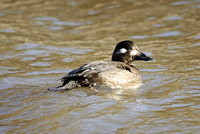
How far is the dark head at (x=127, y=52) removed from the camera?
788 centimetres

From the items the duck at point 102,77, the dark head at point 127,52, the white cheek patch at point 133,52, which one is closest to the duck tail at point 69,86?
the duck at point 102,77

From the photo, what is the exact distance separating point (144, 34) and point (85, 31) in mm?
2013

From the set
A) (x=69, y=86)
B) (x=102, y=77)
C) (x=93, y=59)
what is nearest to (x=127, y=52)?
(x=102, y=77)

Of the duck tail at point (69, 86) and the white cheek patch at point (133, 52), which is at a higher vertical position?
the white cheek patch at point (133, 52)

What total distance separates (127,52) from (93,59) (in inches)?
83.3

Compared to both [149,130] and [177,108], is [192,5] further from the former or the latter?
[149,130]

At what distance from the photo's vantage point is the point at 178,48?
34.3 feet

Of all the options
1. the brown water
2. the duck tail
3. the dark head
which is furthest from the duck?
the dark head

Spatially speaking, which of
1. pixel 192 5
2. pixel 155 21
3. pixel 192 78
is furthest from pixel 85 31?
pixel 192 78

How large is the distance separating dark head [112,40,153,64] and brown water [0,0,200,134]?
0.51 metres

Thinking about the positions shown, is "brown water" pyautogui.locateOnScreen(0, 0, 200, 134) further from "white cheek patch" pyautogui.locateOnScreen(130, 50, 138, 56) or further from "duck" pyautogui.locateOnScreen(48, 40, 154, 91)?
"white cheek patch" pyautogui.locateOnScreen(130, 50, 138, 56)

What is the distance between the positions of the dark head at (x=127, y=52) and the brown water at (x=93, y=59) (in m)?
0.51

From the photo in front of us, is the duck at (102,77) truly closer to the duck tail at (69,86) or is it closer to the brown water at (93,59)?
the duck tail at (69,86)

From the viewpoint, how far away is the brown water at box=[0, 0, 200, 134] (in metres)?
5.50
